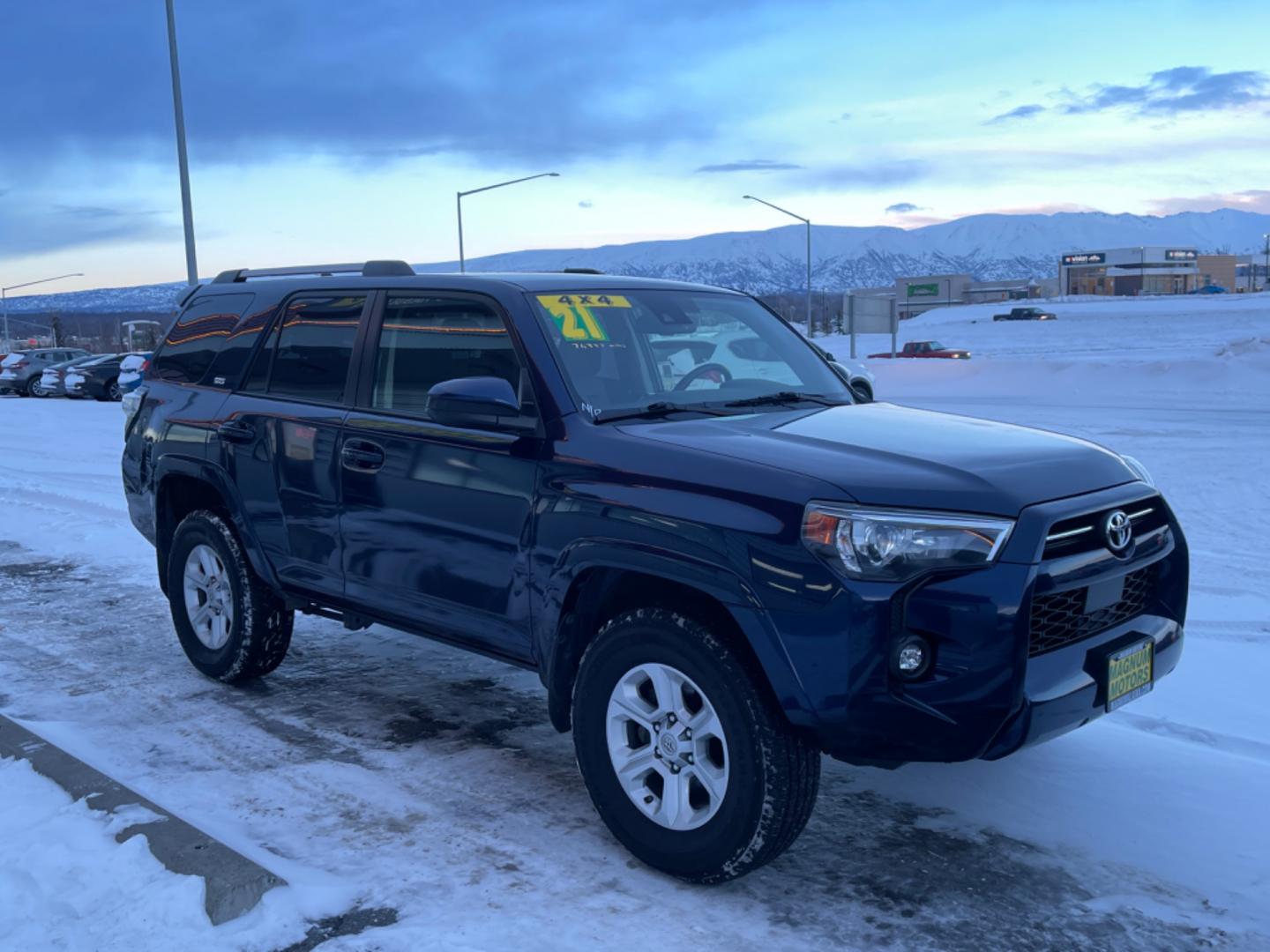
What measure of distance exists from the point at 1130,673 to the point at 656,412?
5.88ft

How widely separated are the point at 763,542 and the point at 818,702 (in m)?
0.48

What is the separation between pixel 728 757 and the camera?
3496 mm

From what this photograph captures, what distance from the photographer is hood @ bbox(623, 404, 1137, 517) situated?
339cm

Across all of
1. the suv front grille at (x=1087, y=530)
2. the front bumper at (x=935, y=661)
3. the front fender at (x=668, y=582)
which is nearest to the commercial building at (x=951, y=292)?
the suv front grille at (x=1087, y=530)

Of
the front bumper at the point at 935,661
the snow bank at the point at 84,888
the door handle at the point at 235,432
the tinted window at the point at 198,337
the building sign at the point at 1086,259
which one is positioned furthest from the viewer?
the building sign at the point at 1086,259

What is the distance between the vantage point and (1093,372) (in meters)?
27.2

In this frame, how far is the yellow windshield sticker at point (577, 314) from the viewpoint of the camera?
176 inches

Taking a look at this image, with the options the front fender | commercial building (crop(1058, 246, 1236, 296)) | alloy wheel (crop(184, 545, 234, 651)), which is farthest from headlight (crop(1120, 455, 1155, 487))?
commercial building (crop(1058, 246, 1236, 296))

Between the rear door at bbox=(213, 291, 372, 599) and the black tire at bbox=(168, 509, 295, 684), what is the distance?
0.27 m

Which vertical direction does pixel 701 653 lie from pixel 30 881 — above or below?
above

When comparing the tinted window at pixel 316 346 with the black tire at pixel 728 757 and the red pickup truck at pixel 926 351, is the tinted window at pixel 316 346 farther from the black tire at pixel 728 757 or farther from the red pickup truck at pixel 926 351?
the red pickup truck at pixel 926 351

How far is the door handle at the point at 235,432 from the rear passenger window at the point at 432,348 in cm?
88

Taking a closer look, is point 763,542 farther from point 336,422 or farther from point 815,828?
point 336,422

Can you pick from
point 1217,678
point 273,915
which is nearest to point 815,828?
point 273,915
